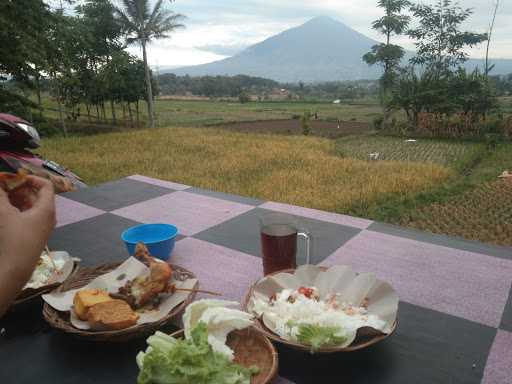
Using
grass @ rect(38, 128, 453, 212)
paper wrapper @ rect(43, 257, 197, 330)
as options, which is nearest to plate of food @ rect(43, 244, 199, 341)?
Answer: paper wrapper @ rect(43, 257, 197, 330)

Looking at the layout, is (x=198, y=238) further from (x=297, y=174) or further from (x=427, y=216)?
(x=297, y=174)

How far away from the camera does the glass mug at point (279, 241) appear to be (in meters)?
1.27

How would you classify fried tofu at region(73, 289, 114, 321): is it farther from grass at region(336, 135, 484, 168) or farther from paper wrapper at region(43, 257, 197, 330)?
grass at region(336, 135, 484, 168)

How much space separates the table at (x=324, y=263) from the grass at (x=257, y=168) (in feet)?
7.00

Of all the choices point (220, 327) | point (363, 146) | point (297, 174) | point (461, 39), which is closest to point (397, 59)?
point (461, 39)

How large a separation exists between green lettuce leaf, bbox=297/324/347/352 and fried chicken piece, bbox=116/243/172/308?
41cm

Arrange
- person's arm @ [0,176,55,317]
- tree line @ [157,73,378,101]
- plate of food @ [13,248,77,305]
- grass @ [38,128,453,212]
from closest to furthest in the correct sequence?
person's arm @ [0,176,55,317]
plate of food @ [13,248,77,305]
grass @ [38,128,453,212]
tree line @ [157,73,378,101]

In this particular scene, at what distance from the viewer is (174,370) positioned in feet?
2.26

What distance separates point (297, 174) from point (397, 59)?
14864 millimetres

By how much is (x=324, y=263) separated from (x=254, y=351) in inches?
26.9

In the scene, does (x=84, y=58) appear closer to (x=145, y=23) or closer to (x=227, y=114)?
(x=145, y=23)

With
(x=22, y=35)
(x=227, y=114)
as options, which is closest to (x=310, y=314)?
(x=22, y=35)

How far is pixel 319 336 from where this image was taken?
0.87 m

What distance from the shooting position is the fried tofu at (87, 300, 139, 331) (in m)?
0.93
